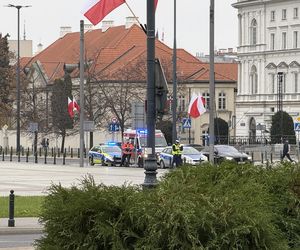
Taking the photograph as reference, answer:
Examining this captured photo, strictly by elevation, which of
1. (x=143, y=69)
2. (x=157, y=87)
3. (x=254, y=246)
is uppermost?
(x=143, y=69)

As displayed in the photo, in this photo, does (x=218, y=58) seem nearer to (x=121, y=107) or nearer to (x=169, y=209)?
(x=121, y=107)

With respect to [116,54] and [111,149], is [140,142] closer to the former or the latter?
[111,149]

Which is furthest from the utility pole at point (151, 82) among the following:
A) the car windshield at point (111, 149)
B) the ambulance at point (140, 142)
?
the car windshield at point (111, 149)

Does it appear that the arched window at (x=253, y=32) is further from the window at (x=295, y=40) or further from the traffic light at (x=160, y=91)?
the traffic light at (x=160, y=91)

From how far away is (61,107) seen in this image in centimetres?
10438

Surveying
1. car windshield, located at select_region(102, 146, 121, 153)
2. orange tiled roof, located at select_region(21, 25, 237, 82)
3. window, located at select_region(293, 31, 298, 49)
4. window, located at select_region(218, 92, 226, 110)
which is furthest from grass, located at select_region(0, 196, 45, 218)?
window, located at select_region(293, 31, 298, 49)

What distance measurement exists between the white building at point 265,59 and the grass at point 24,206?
107716 mm

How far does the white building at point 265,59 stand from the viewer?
13988 cm

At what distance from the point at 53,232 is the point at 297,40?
129 metres

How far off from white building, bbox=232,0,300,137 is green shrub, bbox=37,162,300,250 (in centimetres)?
12616

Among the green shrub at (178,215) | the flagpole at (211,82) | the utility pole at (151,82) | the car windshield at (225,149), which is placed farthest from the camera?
the car windshield at (225,149)

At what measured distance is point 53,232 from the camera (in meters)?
12.3

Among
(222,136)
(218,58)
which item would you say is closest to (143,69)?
(222,136)

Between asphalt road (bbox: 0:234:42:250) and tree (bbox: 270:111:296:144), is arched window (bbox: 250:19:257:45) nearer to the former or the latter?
tree (bbox: 270:111:296:144)
